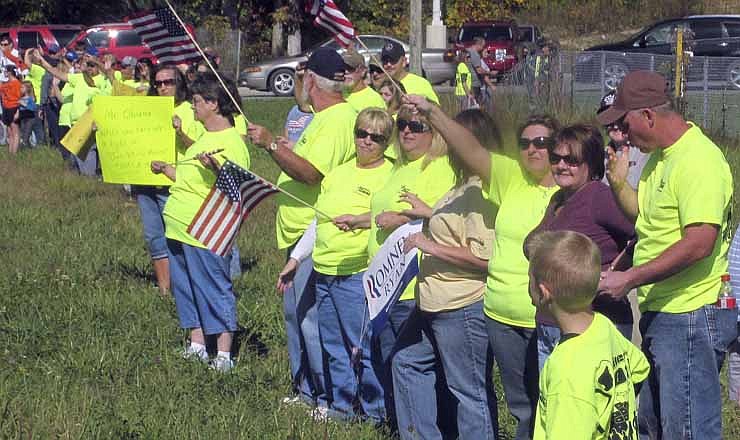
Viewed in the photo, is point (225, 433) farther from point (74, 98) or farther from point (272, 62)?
point (272, 62)

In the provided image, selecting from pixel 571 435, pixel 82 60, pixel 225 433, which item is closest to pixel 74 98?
pixel 82 60

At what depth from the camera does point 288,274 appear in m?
6.72

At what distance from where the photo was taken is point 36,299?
9.18 m

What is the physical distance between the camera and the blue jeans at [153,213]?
9.06 meters

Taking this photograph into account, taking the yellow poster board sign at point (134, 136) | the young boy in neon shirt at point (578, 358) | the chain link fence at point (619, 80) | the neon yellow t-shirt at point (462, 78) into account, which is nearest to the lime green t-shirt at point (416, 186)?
the young boy in neon shirt at point (578, 358)

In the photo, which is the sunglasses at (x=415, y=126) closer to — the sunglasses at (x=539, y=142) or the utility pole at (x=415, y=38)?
the sunglasses at (x=539, y=142)

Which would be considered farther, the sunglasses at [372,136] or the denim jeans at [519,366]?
the sunglasses at [372,136]

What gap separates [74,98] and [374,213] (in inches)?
468

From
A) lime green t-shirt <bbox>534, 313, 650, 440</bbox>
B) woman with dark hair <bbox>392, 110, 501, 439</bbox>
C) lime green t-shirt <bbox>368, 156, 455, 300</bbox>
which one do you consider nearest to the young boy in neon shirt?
lime green t-shirt <bbox>534, 313, 650, 440</bbox>

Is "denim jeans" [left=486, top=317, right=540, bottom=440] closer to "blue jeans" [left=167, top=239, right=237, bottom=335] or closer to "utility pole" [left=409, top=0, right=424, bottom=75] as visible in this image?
"blue jeans" [left=167, top=239, right=237, bottom=335]

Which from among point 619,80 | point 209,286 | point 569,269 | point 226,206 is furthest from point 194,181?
point 619,80

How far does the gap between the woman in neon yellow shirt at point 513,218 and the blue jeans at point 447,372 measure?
186 mm

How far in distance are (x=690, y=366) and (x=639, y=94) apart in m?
1.06

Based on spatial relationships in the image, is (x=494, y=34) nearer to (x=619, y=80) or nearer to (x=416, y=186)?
(x=619, y=80)
